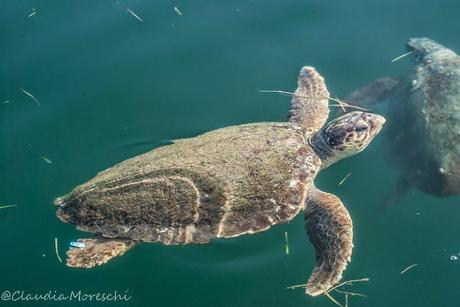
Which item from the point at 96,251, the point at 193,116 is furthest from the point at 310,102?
the point at 96,251

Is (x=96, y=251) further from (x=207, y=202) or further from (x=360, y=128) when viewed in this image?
(x=360, y=128)

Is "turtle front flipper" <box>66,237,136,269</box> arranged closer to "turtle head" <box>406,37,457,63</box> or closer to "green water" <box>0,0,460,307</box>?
"green water" <box>0,0,460,307</box>

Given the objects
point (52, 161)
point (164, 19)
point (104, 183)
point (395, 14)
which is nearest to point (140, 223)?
point (104, 183)

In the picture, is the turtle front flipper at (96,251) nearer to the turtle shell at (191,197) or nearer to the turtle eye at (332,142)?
the turtle shell at (191,197)

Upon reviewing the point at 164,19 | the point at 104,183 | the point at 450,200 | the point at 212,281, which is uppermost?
the point at 164,19

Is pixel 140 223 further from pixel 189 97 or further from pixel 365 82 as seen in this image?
pixel 365 82

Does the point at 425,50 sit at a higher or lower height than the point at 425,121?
higher

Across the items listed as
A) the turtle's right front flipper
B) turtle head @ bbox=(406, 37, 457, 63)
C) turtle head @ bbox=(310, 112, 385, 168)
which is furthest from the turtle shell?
turtle head @ bbox=(406, 37, 457, 63)
